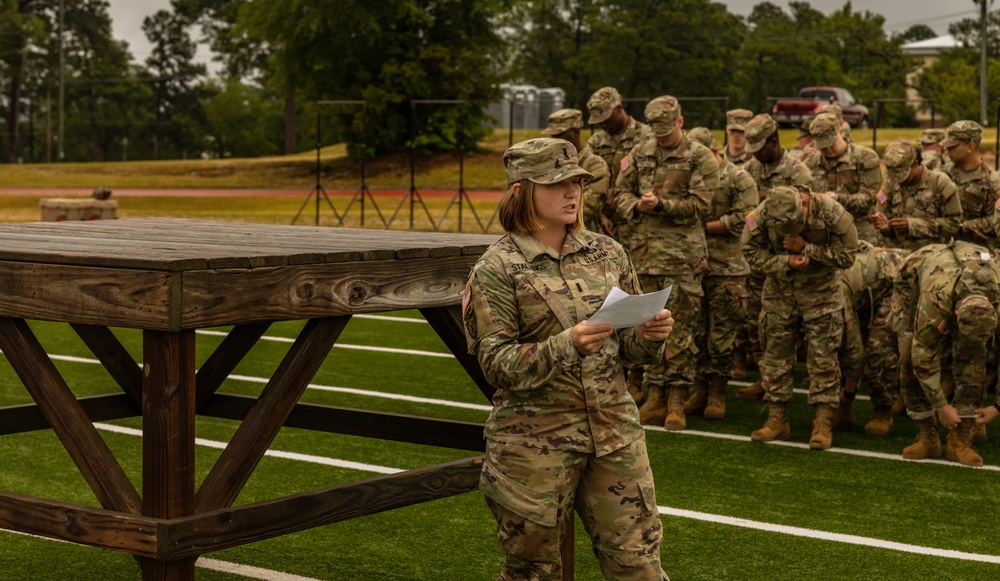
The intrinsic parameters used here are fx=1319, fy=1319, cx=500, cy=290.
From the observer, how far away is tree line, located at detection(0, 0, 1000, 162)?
46.3m

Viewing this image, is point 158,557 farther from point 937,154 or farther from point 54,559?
point 937,154

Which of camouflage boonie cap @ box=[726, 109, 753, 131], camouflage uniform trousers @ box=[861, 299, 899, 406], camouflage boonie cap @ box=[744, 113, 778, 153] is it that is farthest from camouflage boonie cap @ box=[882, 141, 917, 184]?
camouflage boonie cap @ box=[726, 109, 753, 131]

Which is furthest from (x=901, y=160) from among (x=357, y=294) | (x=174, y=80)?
(x=174, y=80)

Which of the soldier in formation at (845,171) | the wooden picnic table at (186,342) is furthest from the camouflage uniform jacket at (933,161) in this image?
the wooden picnic table at (186,342)

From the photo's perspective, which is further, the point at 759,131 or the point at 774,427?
the point at 759,131

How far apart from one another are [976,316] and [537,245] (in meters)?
4.75

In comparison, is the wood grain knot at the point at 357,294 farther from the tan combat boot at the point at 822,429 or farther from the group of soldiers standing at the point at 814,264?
the tan combat boot at the point at 822,429

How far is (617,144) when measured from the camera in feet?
36.9

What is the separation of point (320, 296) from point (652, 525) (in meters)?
1.50

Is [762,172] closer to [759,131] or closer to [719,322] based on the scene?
[759,131]

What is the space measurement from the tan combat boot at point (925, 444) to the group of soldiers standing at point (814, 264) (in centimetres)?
1

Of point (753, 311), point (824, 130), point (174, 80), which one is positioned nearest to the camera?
point (824, 130)

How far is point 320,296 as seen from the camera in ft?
16.3

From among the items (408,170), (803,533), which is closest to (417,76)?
(408,170)
